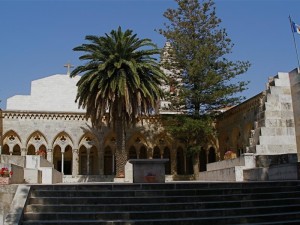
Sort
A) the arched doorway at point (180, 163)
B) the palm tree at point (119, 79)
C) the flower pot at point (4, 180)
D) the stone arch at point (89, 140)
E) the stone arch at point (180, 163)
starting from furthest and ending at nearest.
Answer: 1. the arched doorway at point (180, 163)
2. the stone arch at point (180, 163)
3. the stone arch at point (89, 140)
4. the palm tree at point (119, 79)
5. the flower pot at point (4, 180)

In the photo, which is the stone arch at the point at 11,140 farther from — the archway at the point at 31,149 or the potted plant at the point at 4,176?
the potted plant at the point at 4,176

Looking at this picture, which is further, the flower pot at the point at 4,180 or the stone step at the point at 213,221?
the flower pot at the point at 4,180

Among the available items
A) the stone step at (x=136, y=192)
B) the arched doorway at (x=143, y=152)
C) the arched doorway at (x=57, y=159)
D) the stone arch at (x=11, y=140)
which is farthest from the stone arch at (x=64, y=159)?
the stone step at (x=136, y=192)

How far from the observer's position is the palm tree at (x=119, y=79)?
24453 mm

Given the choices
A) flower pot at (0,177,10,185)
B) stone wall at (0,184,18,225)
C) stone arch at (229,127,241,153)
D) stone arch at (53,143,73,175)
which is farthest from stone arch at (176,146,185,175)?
stone wall at (0,184,18,225)

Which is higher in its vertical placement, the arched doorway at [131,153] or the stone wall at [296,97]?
the stone wall at [296,97]

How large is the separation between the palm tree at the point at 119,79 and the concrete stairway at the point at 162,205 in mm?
14423

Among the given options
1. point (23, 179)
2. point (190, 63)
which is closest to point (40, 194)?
point (23, 179)

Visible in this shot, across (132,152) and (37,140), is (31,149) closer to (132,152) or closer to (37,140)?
(37,140)

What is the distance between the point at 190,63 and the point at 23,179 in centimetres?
1568

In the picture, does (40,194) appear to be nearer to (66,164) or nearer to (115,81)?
(115,81)

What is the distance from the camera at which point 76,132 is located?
30.2 metres

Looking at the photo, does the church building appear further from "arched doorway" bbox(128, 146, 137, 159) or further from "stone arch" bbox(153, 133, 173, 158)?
"arched doorway" bbox(128, 146, 137, 159)

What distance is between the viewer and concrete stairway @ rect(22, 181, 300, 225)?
8.58 m
